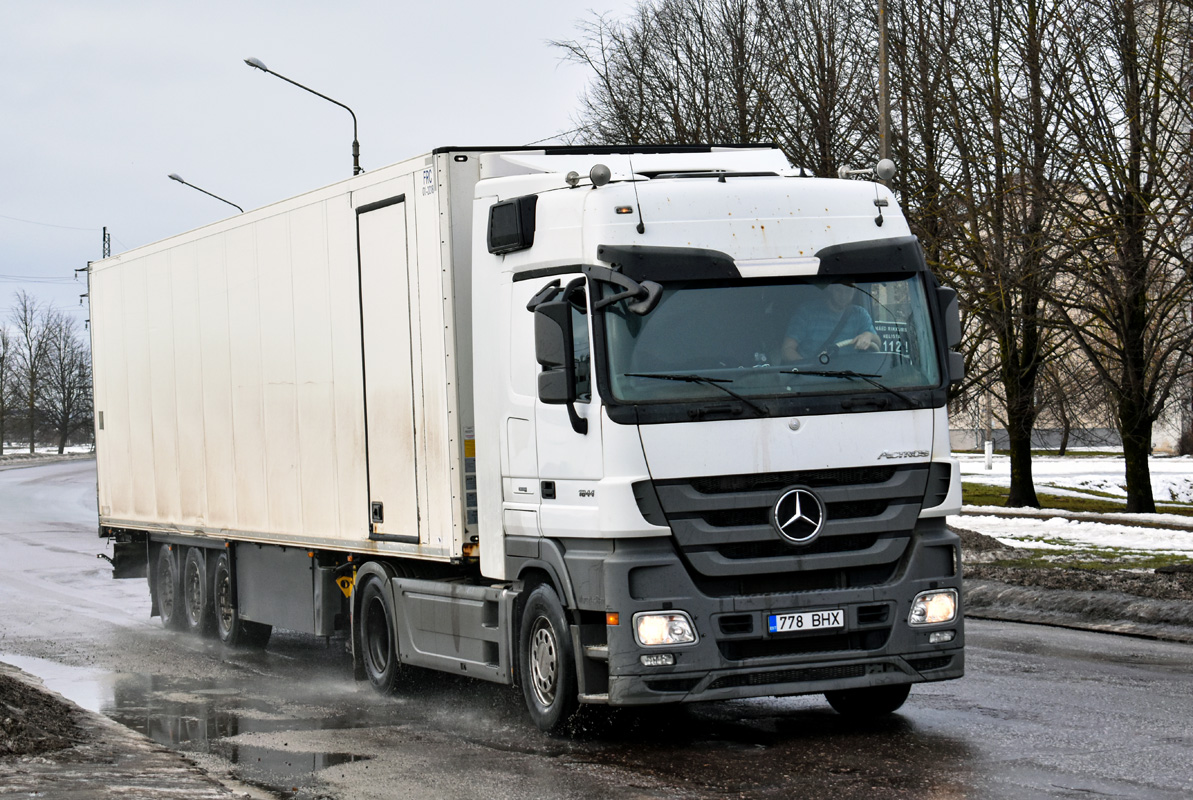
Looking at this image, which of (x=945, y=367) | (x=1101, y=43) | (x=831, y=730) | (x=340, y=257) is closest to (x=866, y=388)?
(x=945, y=367)

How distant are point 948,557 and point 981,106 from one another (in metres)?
20.6

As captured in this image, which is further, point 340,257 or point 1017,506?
point 1017,506

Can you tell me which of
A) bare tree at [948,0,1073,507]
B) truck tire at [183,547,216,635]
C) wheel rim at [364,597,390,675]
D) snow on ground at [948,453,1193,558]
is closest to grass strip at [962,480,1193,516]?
snow on ground at [948,453,1193,558]

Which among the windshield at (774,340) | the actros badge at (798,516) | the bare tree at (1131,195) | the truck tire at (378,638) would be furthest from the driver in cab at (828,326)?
the bare tree at (1131,195)

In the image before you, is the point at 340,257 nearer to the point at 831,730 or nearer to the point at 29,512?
the point at 831,730

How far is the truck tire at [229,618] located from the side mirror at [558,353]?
6.56 m

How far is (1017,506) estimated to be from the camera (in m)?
30.9

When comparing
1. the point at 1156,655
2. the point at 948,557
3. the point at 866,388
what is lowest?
the point at 1156,655

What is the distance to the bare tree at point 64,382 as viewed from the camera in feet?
302

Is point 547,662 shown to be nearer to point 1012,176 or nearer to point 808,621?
point 808,621

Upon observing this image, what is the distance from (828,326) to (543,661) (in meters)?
2.46

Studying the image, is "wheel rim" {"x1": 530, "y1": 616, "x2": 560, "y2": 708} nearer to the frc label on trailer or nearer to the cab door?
the cab door

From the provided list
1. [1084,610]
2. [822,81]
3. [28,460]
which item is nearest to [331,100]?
[822,81]

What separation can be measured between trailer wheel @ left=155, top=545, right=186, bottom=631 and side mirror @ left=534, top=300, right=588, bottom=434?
27.5 ft
